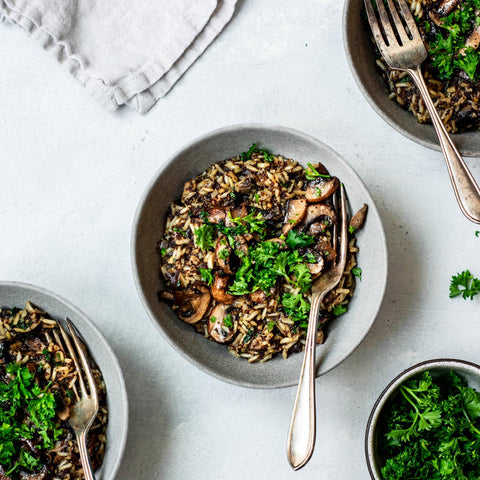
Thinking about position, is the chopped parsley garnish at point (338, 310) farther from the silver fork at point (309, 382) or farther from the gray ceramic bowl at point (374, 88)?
the gray ceramic bowl at point (374, 88)

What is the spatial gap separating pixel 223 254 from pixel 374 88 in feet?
3.74

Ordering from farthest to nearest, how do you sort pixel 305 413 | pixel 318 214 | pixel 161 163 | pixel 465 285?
pixel 161 163
pixel 465 285
pixel 318 214
pixel 305 413

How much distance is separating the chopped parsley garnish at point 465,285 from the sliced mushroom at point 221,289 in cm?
118

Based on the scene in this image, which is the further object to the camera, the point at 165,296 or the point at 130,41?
the point at 130,41

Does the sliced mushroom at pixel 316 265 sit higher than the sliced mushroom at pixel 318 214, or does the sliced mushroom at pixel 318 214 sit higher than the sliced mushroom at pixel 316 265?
the sliced mushroom at pixel 318 214

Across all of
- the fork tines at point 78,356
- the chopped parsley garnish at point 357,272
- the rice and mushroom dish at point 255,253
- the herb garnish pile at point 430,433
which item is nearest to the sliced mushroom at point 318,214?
the rice and mushroom dish at point 255,253

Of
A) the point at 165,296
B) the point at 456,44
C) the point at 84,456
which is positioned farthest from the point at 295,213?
the point at 84,456

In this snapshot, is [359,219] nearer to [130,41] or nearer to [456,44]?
[456,44]

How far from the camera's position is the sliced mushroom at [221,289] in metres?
3.06

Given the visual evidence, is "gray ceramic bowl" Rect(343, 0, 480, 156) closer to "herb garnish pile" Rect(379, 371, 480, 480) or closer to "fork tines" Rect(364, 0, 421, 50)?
"fork tines" Rect(364, 0, 421, 50)

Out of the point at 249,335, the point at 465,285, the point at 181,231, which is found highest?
the point at 181,231

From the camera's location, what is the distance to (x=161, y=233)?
10.7 feet

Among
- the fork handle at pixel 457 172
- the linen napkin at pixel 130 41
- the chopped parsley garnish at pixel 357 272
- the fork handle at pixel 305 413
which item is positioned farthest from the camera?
the linen napkin at pixel 130 41

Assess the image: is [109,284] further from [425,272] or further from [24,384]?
[425,272]
